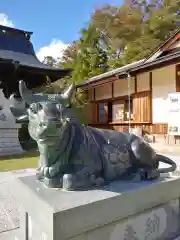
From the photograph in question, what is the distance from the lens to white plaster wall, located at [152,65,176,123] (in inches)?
352

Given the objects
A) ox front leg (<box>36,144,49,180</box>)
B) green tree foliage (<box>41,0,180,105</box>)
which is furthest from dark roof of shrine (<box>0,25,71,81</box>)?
ox front leg (<box>36,144,49,180</box>)

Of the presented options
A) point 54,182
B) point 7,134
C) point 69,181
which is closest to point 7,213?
point 54,182

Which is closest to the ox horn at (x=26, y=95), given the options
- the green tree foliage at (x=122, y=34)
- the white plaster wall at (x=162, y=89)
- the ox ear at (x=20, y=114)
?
the ox ear at (x=20, y=114)

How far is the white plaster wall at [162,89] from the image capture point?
895cm

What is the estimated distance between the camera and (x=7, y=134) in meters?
8.72

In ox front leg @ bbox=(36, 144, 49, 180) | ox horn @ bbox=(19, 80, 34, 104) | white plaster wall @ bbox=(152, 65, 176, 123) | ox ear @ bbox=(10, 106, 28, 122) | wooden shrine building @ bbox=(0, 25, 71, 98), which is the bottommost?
ox front leg @ bbox=(36, 144, 49, 180)

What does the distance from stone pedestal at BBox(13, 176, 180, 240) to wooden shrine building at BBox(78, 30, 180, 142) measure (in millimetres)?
6400

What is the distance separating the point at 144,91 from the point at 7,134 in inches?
227

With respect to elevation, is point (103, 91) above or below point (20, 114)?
above

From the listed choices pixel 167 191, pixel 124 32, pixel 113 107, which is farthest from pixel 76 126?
pixel 124 32

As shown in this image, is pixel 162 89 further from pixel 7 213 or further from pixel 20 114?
pixel 20 114

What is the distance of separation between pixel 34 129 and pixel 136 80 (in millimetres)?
9552

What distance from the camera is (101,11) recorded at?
17.9 meters

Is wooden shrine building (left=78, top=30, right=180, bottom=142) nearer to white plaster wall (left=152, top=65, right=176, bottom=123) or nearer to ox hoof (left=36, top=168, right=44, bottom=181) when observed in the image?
white plaster wall (left=152, top=65, right=176, bottom=123)
